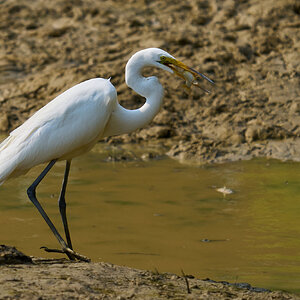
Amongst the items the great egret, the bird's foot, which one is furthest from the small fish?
the bird's foot

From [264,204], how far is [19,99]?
4836mm

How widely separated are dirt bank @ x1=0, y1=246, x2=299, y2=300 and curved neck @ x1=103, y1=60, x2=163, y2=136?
1.35 meters

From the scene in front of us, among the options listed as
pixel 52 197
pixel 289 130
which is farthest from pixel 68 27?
pixel 52 197

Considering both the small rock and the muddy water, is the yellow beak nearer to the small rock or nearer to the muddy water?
the muddy water

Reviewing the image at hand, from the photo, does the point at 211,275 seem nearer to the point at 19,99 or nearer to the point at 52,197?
the point at 52,197

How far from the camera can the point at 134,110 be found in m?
5.48

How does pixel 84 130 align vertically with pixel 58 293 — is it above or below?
above

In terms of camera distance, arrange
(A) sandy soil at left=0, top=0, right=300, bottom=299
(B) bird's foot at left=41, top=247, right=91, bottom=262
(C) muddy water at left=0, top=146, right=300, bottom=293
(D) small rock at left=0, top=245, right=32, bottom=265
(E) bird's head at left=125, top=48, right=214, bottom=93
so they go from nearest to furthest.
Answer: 1. (D) small rock at left=0, top=245, right=32, bottom=265
2. (B) bird's foot at left=41, top=247, right=91, bottom=262
3. (C) muddy water at left=0, top=146, right=300, bottom=293
4. (E) bird's head at left=125, top=48, right=214, bottom=93
5. (A) sandy soil at left=0, top=0, right=300, bottom=299

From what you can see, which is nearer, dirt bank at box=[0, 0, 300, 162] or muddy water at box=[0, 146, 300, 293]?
muddy water at box=[0, 146, 300, 293]

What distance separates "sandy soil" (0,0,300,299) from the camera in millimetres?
9234

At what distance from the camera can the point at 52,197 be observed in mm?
7012

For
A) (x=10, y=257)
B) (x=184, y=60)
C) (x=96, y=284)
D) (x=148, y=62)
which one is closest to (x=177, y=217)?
(x=148, y=62)

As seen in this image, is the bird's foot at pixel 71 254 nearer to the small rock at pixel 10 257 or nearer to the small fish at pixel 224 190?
the small rock at pixel 10 257

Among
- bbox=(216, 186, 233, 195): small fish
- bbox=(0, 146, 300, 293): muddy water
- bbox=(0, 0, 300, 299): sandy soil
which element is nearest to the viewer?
bbox=(0, 146, 300, 293): muddy water
